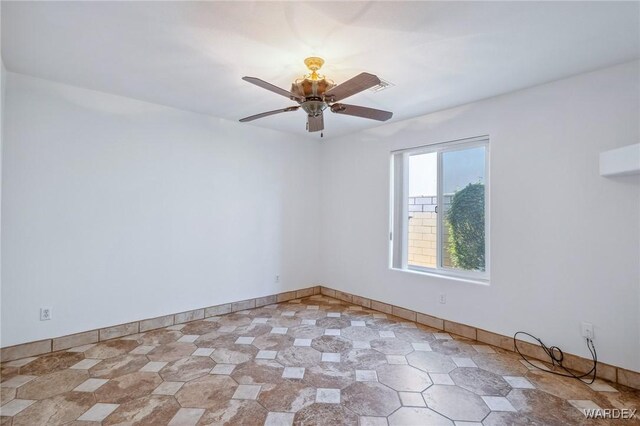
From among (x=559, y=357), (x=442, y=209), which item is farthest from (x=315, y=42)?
(x=559, y=357)

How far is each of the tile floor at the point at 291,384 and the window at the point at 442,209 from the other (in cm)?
85

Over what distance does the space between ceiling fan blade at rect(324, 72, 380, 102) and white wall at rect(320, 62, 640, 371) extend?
173 centimetres

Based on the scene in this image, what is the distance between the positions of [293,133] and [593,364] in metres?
4.06

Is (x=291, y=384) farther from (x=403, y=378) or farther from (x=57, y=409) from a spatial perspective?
(x=57, y=409)

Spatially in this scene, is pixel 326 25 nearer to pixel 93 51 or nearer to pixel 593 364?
pixel 93 51

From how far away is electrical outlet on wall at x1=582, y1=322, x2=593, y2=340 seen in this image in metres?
2.34

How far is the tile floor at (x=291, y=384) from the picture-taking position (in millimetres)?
1827

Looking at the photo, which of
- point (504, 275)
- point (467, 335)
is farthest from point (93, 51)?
point (467, 335)

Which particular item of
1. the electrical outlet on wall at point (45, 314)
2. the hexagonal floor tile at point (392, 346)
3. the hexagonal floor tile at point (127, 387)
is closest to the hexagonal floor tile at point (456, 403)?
the hexagonal floor tile at point (392, 346)

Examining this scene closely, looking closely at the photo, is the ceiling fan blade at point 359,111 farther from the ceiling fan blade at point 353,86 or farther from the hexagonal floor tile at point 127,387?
the hexagonal floor tile at point 127,387

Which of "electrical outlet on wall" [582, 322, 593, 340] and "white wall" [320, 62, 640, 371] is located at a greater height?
"white wall" [320, 62, 640, 371]

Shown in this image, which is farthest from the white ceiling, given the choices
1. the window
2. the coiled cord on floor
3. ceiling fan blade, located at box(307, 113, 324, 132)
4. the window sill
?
the coiled cord on floor

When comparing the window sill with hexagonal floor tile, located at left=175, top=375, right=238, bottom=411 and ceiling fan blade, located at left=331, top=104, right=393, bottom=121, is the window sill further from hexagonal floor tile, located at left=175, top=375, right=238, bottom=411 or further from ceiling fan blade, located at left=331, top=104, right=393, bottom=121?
hexagonal floor tile, located at left=175, top=375, right=238, bottom=411

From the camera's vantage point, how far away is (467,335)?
3037 mm
